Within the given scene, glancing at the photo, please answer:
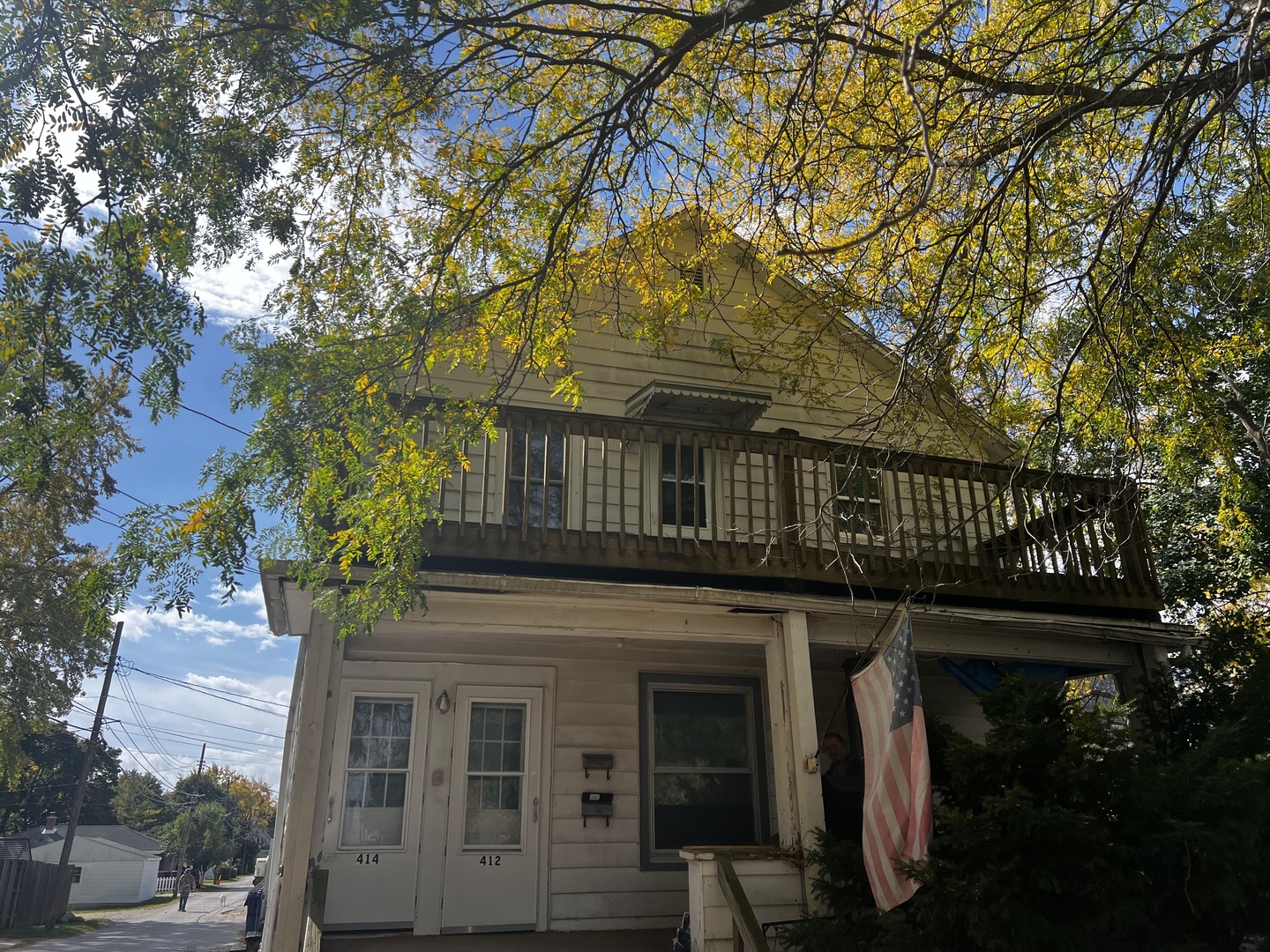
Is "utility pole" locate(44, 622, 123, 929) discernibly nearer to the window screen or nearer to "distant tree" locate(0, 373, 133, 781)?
"distant tree" locate(0, 373, 133, 781)

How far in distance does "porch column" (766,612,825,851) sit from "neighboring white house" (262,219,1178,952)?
0.07 feet

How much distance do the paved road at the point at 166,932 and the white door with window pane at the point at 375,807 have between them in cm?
1259

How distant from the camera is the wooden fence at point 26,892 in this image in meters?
27.4

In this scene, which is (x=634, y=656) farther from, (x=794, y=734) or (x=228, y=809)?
(x=228, y=809)

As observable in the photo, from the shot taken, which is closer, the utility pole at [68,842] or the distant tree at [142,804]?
the utility pole at [68,842]

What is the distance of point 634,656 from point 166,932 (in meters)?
30.9

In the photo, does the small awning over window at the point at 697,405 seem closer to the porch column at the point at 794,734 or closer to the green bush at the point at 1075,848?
the porch column at the point at 794,734

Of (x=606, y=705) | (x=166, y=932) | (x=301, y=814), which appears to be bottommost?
(x=166, y=932)

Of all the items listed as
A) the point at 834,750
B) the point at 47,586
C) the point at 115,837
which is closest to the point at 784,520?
the point at 834,750

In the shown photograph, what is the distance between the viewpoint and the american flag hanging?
555cm

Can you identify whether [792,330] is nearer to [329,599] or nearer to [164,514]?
[329,599]

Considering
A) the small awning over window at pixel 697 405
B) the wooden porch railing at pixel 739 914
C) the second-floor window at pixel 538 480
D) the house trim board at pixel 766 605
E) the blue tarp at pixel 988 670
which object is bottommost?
the wooden porch railing at pixel 739 914

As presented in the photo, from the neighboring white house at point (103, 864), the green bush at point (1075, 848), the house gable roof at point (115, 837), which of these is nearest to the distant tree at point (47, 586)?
the green bush at point (1075, 848)

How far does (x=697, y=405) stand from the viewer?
34.6ft
